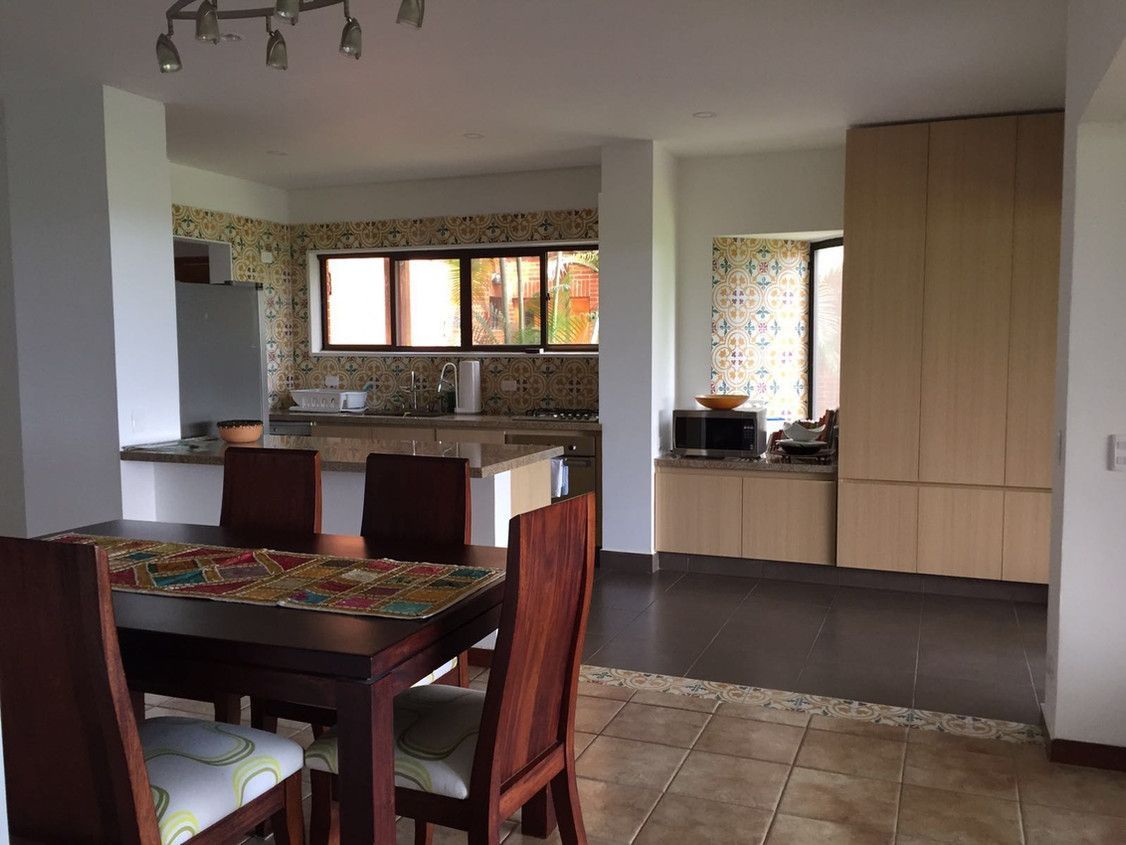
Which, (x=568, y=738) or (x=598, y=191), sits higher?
(x=598, y=191)

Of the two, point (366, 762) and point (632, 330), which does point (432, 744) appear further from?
point (632, 330)

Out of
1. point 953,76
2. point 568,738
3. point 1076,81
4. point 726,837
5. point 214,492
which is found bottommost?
point 726,837

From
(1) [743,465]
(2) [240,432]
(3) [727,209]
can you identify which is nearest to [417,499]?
(2) [240,432]

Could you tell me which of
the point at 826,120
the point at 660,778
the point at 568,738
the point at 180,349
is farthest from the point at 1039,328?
the point at 180,349

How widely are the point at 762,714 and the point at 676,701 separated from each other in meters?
0.31

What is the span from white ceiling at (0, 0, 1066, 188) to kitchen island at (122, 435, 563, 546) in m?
1.56

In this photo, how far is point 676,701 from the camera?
11.5ft

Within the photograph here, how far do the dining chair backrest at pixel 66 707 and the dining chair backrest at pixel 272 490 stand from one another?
1297mm

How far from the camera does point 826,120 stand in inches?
190

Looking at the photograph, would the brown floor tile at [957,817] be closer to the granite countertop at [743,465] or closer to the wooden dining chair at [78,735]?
the wooden dining chair at [78,735]

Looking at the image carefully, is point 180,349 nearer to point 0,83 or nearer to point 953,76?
point 0,83

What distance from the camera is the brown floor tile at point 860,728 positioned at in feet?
10.5

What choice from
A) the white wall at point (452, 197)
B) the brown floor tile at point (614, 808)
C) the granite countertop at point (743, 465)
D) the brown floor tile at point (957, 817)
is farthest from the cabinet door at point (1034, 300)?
the brown floor tile at point (614, 808)

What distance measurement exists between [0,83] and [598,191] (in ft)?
10.9
